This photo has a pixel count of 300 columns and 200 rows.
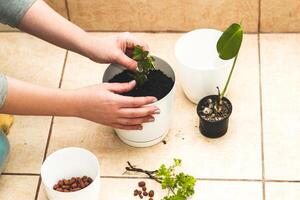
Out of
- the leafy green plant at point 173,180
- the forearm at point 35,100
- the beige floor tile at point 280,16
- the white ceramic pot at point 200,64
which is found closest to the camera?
the forearm at point 35,100

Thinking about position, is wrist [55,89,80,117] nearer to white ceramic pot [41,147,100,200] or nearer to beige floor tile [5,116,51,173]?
white ceramic pot [41,147,100,200]

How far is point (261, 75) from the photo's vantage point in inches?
66.6

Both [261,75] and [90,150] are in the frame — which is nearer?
[90,150]

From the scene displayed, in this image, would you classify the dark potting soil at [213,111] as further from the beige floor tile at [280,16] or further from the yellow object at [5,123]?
the yellow object at [5,123]

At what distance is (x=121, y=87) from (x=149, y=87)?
99mm

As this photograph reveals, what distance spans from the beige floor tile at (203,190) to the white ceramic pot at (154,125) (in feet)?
0.34

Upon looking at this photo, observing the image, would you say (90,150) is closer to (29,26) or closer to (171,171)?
(171,171)

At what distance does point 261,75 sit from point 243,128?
0.60 ft

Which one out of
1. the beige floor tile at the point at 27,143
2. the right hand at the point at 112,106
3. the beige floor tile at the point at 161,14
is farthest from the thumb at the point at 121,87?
the beige floor tile at the point at 161,14

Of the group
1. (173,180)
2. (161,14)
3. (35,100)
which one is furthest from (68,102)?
(161,14)

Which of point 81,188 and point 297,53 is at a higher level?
point 297,53

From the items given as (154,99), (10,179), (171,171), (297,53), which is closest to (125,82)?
(154,99)

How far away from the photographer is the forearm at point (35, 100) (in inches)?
52.4

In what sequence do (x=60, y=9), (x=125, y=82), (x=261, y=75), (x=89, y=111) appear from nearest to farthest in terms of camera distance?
1. (x=89, y=111)
2. (x=125, y=82)
3. (x=261, y=75)
4. (x=60, y=9)
